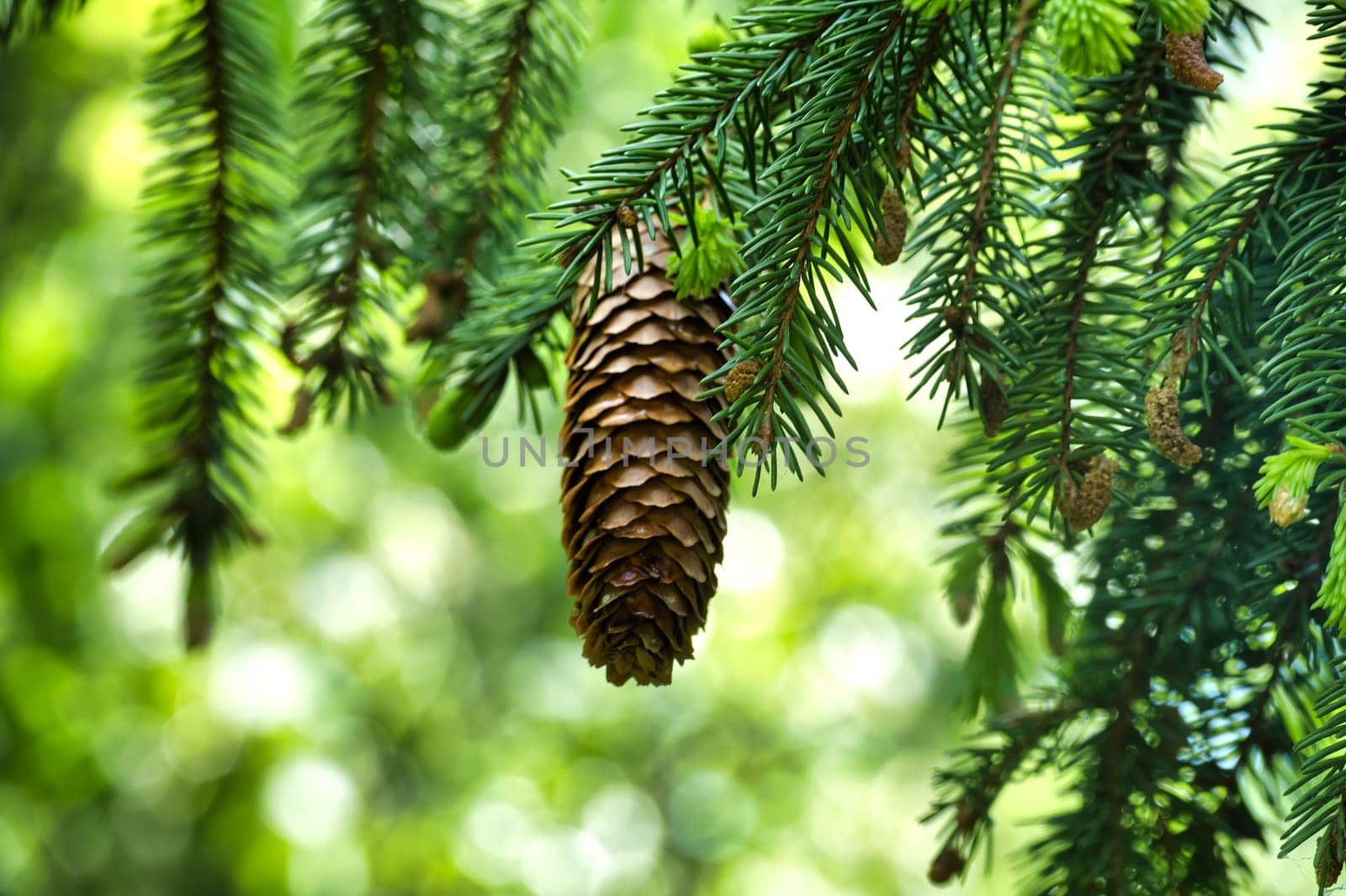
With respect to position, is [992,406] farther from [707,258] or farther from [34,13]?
[34,13]

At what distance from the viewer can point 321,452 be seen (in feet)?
7.17

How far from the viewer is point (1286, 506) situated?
0.22 m

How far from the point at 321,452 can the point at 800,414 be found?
6.96 ft

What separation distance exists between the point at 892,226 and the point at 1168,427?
3.7 inches

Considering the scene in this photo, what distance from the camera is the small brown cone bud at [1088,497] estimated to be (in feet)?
0.87

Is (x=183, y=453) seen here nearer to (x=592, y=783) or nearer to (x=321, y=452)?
(x=321, y=452)

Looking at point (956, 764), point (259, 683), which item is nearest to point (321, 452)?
point (259, 683)

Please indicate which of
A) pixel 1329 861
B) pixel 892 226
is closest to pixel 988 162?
pixel 892 226

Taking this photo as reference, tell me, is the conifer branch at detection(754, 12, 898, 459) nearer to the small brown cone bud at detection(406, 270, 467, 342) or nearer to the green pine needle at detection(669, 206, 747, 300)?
the green pine needle at detection(669, 206, 747, 300)

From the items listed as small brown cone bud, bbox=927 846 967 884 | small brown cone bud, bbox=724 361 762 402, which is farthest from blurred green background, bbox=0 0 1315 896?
small brown cone bud, bbox=724 361 762 402

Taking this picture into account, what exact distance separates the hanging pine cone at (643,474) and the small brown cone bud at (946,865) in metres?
0.16

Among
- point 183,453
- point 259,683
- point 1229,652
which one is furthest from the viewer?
point 259,683

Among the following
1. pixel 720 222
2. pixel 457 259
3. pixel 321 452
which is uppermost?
pixel 321 452

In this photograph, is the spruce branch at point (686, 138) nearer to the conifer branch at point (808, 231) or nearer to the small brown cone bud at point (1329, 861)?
the conifer branch at point (808, 231)
